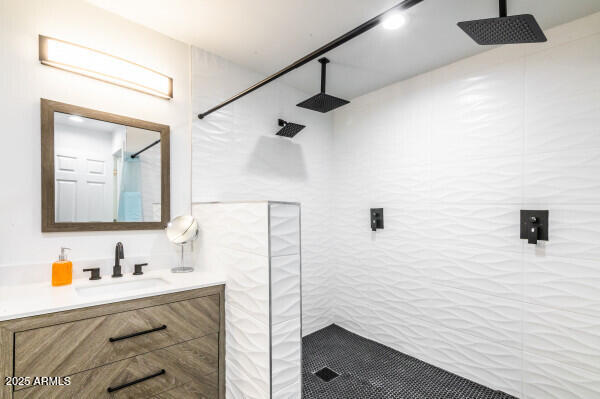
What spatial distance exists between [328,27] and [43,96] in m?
1.83

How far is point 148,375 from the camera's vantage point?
4.66 ft

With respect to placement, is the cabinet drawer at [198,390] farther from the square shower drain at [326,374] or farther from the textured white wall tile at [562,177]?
the textured white wall tile at [562,177]

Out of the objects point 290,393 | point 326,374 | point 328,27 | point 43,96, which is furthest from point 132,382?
point 328,27

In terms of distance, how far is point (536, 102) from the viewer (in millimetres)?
1913

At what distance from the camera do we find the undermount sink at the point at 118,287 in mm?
1560

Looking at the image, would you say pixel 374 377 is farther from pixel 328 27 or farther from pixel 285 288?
pixel 328 27

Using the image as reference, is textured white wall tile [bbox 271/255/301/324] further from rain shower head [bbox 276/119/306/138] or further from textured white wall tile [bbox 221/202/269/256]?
rain shower head [bbox 276/119/306/138]

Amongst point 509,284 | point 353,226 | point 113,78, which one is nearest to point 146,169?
point 113,78

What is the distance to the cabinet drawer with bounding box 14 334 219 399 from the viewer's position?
1221 mm

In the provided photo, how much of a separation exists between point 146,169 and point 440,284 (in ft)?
8.18

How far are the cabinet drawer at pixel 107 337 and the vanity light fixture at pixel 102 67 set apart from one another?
1.44 metres

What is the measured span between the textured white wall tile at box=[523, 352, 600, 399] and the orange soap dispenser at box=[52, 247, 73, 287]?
2961 mm

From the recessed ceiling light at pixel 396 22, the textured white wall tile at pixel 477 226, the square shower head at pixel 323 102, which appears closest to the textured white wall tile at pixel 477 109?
the textured white wall tile at pixel 477 226

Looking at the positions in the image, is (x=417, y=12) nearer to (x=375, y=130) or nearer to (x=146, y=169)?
(x=375, y=130)
